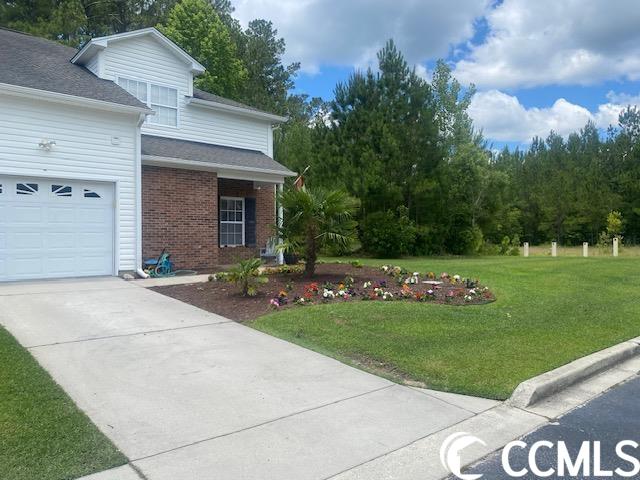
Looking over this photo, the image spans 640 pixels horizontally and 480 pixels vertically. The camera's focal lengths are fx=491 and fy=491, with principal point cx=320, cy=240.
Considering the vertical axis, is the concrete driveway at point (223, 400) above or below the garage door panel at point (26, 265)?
below

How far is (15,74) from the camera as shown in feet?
37.2

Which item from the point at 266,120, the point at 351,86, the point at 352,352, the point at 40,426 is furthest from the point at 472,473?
the point at 351,86

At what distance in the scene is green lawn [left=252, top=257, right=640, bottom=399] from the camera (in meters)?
5.29

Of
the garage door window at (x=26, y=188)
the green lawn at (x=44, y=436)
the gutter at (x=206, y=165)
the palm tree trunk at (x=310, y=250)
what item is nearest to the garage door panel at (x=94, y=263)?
the garage door window at (x=26, y=188)

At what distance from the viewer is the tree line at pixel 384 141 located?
71.9 feet

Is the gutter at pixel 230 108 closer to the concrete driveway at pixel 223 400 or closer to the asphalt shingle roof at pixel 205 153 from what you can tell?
the asphalt shingle roof at pixel 205 153

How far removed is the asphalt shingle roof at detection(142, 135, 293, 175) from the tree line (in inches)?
123

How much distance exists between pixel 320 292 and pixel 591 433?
5.84 m

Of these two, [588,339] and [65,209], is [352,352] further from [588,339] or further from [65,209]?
[65,209]

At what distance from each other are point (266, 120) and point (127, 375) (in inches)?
566

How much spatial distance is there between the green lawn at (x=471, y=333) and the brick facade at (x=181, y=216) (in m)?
5.98

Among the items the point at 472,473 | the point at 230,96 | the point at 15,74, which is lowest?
the point at 472,473

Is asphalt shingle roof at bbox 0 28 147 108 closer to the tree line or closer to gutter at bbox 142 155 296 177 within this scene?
gutter at bbox 142 155 296 177

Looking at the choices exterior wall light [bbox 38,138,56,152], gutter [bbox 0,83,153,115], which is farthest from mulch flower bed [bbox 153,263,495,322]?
gutter [bbox 0,83,153,115]
